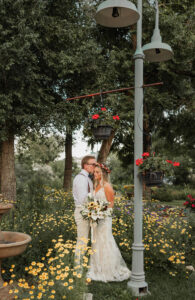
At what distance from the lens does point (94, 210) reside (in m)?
4.95

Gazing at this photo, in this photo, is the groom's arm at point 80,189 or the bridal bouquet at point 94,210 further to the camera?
the groom's arm at point 80,189

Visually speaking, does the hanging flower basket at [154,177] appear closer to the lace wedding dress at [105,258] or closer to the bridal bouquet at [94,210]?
the bridal bouquet at [94,210]

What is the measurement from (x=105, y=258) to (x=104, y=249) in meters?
0.15

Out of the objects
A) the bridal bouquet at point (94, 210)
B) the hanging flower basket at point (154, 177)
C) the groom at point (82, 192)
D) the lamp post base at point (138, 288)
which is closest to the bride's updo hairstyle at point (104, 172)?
the groom at point (82, 192)

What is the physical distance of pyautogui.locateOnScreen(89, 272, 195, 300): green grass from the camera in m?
4.50

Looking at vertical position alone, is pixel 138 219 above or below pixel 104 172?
below

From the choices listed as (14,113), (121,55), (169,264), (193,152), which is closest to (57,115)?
(14,113)

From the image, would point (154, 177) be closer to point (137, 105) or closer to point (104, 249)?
point (137, 105)

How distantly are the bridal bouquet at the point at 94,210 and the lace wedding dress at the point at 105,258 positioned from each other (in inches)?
5.7

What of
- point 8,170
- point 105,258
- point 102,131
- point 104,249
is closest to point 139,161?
point 102,131

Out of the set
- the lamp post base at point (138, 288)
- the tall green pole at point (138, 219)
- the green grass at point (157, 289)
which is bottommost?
the green grass at point (157, 289)

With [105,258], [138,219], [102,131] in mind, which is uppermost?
[102,131]

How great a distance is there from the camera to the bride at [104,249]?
5.23 meters

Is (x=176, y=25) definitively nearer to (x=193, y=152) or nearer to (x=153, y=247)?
(x=153, y=247)
